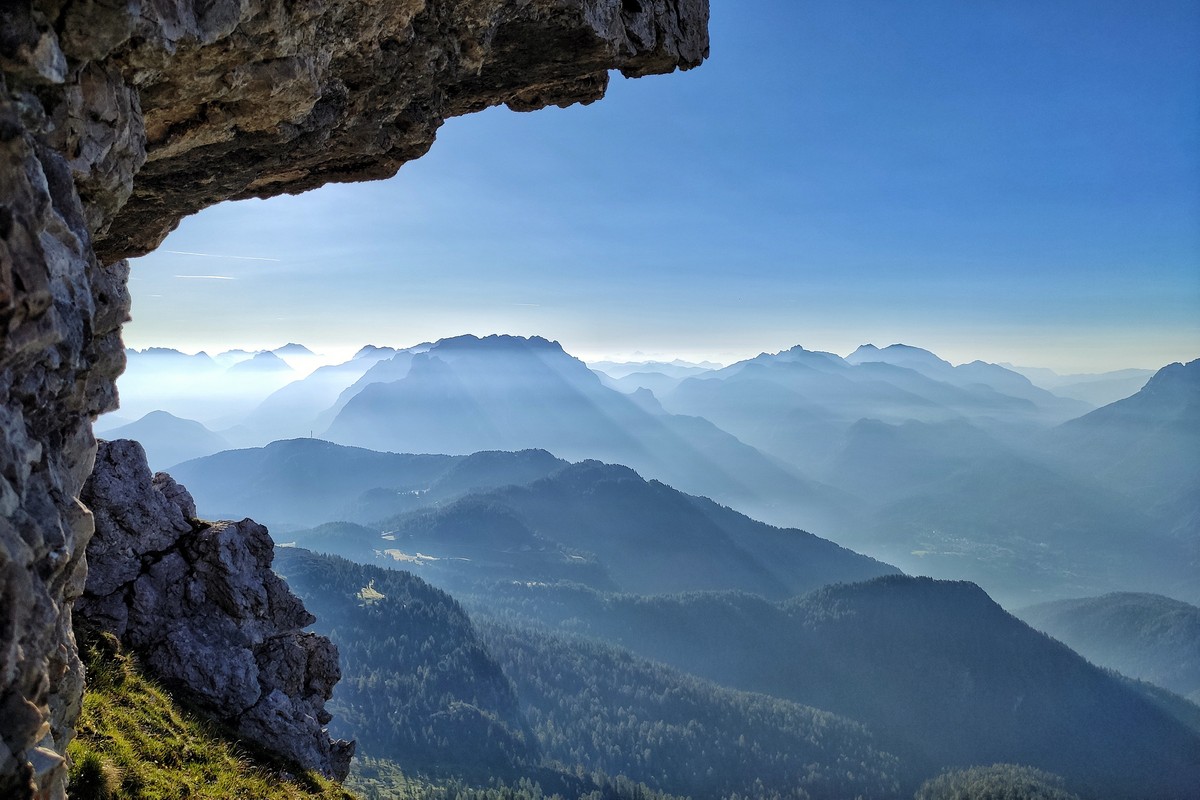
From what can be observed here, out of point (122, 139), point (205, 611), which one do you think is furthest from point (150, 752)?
point (122, 139)

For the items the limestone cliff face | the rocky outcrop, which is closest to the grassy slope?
the rocky outcrop

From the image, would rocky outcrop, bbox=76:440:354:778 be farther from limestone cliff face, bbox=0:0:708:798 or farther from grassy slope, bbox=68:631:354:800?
limestone cliff face, bbox=0:0:708:798

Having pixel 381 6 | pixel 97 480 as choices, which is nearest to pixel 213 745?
pixel 97 480

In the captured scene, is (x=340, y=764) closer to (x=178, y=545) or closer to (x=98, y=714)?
(x=178, y=545)

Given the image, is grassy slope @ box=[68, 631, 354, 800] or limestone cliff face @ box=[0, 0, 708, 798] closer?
limestone cliff face @ box=[0, 0, 708, 798]

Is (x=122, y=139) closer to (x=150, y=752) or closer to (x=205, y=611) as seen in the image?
(x=150, y=752)

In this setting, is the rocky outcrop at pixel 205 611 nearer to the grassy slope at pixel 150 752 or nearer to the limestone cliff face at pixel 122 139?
the grassy slope at pixel 150 752

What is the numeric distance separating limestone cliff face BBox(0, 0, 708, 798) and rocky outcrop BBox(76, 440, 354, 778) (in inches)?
488

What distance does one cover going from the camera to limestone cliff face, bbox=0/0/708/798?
28.3ft

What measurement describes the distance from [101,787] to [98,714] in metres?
3.78

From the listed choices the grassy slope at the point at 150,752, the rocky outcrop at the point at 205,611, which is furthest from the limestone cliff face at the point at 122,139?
the rocky outcrop at the point at 205,611

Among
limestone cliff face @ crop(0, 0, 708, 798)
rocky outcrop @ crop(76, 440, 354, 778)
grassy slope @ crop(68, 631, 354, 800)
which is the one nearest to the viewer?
limestone cliff face @ crop(0, 0, 708, 798)

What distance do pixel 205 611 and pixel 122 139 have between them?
69.7 feet

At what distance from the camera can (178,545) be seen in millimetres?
27062
